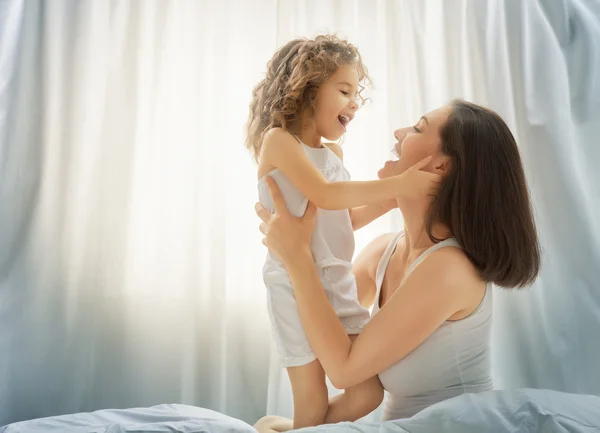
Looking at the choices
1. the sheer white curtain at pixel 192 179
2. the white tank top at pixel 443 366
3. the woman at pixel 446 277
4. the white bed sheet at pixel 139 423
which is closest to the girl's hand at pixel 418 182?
the woman at pixel 446 277

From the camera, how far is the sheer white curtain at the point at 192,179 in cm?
210

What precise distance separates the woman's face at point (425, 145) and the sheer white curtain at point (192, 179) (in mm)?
709

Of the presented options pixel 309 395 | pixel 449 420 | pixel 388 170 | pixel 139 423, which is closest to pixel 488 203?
pixel 388 170

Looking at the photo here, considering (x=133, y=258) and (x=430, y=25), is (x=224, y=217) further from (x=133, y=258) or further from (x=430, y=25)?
(x=430, y=25)

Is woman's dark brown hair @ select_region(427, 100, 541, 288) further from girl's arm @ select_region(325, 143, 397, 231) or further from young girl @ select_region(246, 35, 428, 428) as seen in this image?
girl's arm @ select_region(325, 143, 397, 231)

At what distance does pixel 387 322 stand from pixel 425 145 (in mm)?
471

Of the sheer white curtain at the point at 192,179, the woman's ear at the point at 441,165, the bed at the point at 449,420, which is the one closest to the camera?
the bed at the point at 449,420

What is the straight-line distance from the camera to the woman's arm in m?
1.48

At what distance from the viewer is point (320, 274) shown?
66.2 inches

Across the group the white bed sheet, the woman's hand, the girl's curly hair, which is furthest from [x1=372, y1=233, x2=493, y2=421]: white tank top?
the girl's curly hair

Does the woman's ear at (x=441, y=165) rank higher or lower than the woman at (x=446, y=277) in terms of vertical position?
higher

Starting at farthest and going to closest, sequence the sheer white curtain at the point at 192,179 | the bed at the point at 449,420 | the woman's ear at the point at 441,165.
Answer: the sheer white curtain at the point at 192,179 < the woman's ear at the point at 441,165 < the bed at the point at 449,420

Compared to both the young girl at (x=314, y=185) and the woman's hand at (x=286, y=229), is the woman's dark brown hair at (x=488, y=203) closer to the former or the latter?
the young girl at (x=314, y=185)

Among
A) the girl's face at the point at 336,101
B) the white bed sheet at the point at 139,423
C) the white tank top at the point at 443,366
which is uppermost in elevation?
the girl's face at the point at 336,101
